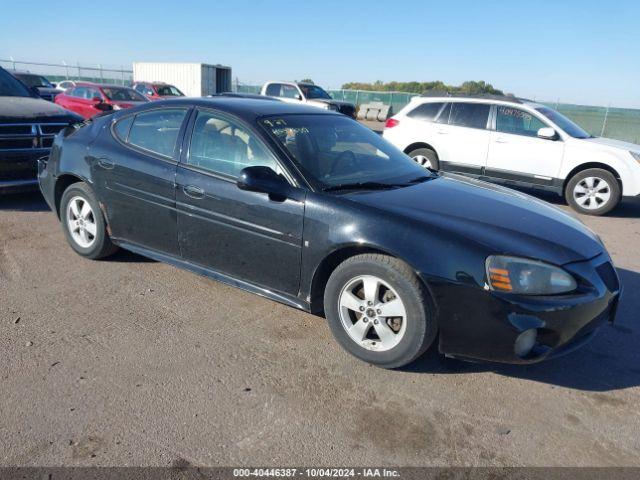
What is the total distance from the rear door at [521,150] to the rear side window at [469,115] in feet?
0.71

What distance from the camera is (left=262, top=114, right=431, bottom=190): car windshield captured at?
3.65m

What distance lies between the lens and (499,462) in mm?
2502

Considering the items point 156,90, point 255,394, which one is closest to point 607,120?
point 156,90

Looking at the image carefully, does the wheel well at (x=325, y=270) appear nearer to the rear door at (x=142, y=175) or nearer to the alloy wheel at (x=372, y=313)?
the alloy wheel at (x=372, y=313)

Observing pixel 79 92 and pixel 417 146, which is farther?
pixel 79 92

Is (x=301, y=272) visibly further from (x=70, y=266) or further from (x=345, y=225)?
(x=70, y=266)

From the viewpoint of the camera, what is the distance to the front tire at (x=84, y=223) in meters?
4.61

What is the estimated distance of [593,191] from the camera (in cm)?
819

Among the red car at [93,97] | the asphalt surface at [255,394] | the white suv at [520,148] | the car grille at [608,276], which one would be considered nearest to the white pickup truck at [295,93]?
the red car at [93,97]

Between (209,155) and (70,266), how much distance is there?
1.88m

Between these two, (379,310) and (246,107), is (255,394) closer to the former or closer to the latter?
(379,310)

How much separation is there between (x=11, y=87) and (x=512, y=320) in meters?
7.95

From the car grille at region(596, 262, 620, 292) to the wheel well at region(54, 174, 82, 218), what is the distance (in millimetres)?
4392

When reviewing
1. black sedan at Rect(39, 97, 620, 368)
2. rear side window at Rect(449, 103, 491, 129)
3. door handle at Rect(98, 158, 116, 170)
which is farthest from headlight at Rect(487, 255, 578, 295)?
rear side window at Rect(449, 103, 491, 129)
